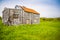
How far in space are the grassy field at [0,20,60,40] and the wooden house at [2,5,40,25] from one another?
44 millimetres

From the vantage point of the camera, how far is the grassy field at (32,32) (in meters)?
2.04

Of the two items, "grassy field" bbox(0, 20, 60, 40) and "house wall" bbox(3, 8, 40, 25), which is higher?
"house wall" bbox(3, 8, 40, 25)

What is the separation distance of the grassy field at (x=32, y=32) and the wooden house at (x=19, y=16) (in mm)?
44

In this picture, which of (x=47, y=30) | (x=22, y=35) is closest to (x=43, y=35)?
(x=47, y=30)

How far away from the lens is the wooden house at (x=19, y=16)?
81.7 inches

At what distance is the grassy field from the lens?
204cm

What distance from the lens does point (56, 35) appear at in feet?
6.89

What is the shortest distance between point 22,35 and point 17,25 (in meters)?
0.12

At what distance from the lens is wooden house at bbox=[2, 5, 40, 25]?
2074mm

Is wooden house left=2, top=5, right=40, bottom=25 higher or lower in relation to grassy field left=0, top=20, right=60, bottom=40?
higher

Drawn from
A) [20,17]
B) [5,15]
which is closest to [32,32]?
[20,17]

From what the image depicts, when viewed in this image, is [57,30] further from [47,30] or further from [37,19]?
[37,19]

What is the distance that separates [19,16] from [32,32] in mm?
214

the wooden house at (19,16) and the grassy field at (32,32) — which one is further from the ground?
the wooden house at (19,16)
